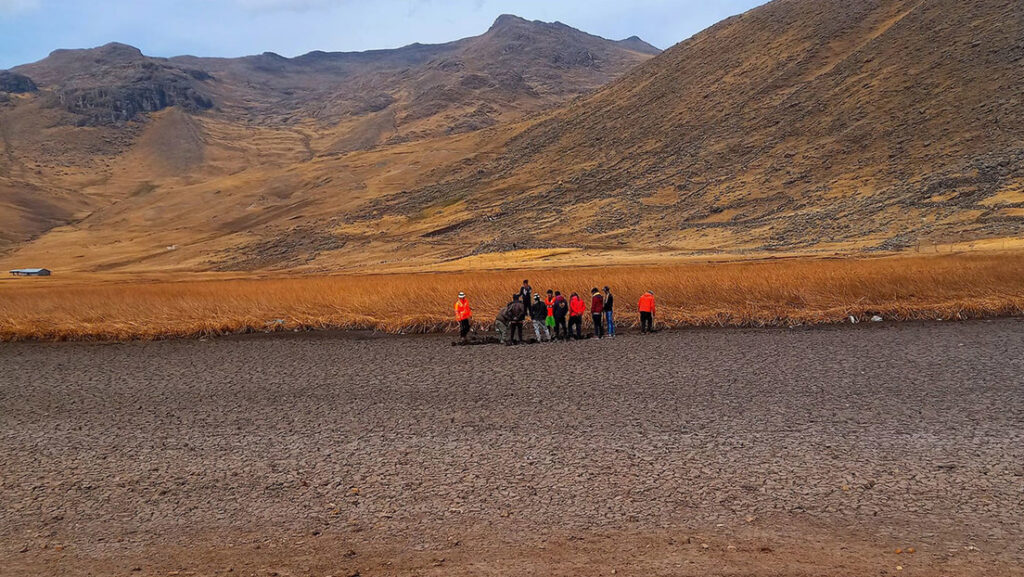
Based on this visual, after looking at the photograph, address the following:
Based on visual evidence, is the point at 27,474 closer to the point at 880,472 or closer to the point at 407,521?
the point at 407,521

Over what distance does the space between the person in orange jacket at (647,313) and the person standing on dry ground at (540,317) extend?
2816 mm

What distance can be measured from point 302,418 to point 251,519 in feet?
13.7

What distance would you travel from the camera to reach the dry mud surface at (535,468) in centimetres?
731

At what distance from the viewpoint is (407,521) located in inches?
321

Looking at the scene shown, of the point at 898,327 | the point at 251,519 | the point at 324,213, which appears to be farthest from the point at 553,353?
the point at 324,213

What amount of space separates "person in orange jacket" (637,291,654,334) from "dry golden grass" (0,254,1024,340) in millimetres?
1109

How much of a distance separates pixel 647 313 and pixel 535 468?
39.3ft

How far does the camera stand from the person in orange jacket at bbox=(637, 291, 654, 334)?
20.8 meters

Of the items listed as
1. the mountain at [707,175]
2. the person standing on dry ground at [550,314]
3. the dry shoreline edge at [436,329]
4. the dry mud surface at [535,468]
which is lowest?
the dry mud surface at [535,468]

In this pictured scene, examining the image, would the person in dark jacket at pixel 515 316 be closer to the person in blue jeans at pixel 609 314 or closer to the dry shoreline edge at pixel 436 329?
the dry shoreline edge at pixel 436 329

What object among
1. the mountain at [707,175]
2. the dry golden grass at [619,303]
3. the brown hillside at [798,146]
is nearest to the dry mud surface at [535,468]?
the dry golden grass at [619,303]

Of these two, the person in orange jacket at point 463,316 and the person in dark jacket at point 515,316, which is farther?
the person in orange jacket at point 463,316

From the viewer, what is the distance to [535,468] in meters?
9.53

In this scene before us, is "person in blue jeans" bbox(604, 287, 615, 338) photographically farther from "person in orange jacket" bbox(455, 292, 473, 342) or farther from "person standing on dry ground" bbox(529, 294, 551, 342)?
"person in orange jacket" bbox(455, 292, 473, 342)
